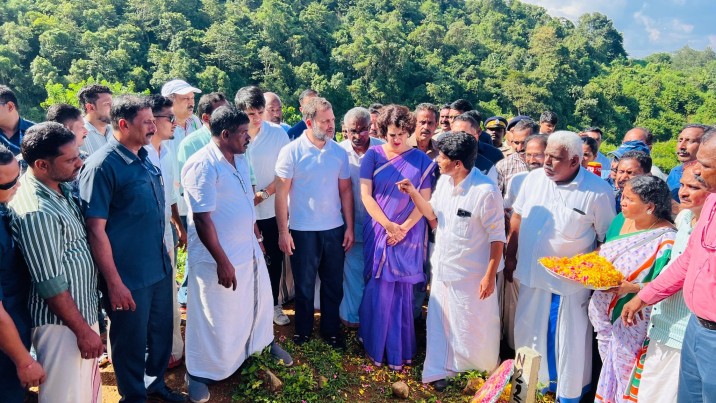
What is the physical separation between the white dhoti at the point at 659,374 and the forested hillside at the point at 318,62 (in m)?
40.5

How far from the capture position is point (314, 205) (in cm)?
396

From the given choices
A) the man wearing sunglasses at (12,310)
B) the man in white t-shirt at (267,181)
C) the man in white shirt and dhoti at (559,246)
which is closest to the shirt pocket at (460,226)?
the man in white shirt and dhoti at (559,246)

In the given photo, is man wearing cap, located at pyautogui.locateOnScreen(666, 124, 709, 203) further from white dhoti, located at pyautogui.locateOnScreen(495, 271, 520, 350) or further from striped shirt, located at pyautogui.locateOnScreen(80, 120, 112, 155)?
striped shirt, located at pyautogui.locateOnScreen(80, 120, 112, 155)

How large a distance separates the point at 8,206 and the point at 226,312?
1503 mm

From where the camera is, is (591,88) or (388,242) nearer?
(388,242)

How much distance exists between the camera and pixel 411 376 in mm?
4031

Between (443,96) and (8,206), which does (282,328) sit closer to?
(8,206)

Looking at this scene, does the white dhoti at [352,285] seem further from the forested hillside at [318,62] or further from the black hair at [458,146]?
the forested hillside at [318,62]

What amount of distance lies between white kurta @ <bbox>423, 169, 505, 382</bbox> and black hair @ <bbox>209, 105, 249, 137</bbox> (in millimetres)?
1639

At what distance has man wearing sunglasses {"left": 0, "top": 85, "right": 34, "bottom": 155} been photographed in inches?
156

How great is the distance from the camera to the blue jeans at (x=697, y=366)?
2.29 meters

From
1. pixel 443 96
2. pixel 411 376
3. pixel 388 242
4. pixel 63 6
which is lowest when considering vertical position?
pixel 411 376

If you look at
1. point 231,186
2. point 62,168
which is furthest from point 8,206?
point 231,186

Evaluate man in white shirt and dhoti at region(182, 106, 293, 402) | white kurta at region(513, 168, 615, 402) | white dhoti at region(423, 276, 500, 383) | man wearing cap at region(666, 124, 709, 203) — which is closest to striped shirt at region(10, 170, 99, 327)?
man in white shirt and dhoti at region(182, 106, 293, 402)
